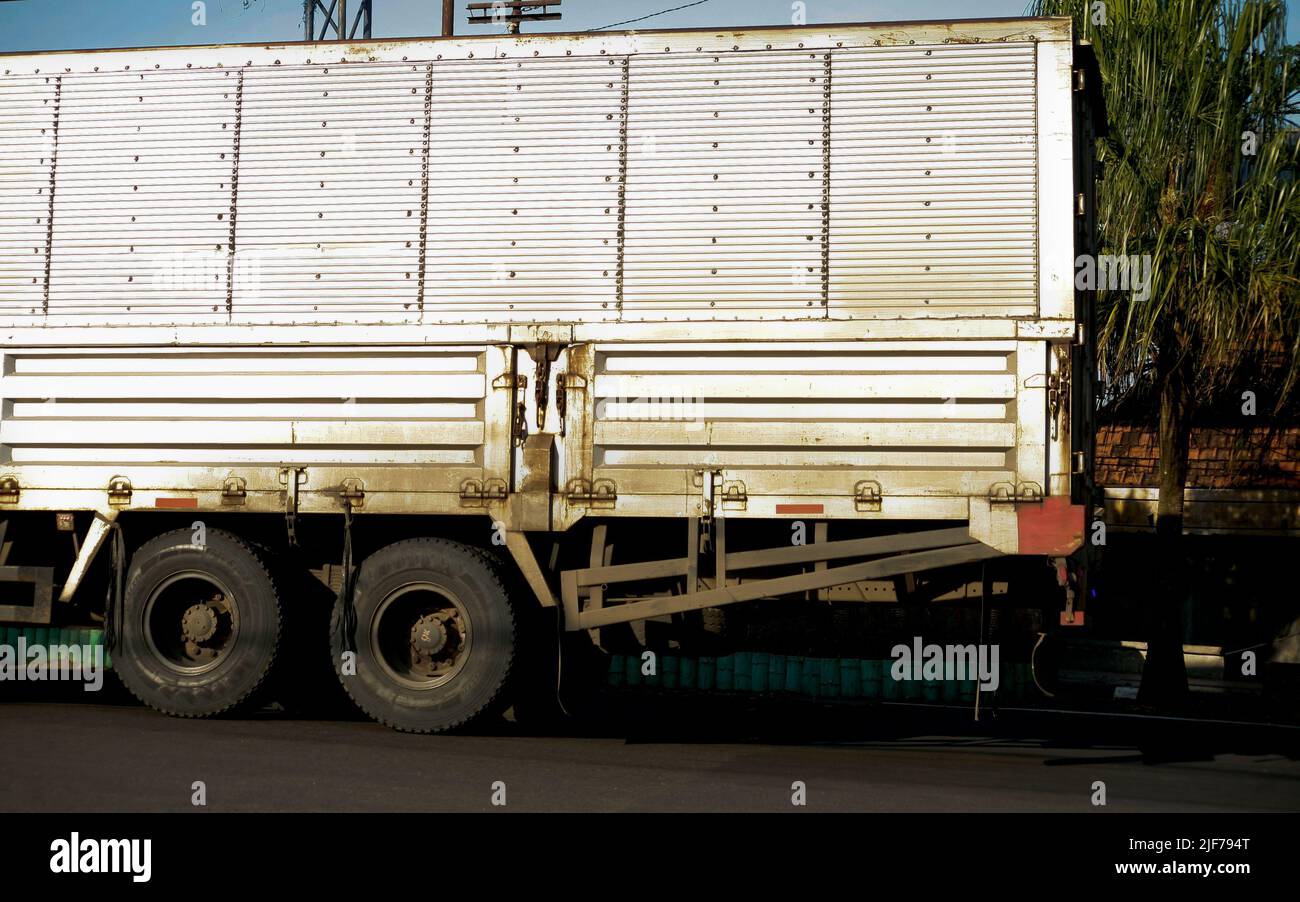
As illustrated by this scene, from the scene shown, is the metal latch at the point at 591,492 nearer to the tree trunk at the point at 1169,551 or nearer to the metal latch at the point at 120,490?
the metal latch at the point at 120,490

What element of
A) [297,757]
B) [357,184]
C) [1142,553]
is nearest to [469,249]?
[357,184]

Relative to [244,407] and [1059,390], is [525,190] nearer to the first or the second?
[244,407]

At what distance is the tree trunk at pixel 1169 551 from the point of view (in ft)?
49.2

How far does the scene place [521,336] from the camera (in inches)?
383

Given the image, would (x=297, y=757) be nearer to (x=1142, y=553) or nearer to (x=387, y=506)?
(x=387, y=506)

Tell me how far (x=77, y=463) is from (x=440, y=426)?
267 cm

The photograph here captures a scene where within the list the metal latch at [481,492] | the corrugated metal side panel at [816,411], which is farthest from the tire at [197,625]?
the corrugated metal side panel at [816,411]

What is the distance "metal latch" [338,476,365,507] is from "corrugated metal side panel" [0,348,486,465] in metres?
0.16

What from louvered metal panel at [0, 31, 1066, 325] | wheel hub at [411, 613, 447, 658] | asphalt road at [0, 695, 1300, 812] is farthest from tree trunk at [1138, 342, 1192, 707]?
wheel hub at [411, 613, 447, 658]

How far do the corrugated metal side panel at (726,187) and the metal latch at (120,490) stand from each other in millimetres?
3706

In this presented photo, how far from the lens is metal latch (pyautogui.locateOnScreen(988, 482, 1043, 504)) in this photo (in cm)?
907

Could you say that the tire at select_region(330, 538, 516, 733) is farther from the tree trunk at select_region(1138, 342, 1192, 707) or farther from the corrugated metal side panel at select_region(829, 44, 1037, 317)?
the tree trunk at select_region(1138, 342, 1192, 707)

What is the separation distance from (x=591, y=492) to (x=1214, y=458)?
37.5 ft

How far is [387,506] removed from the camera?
991 cm
